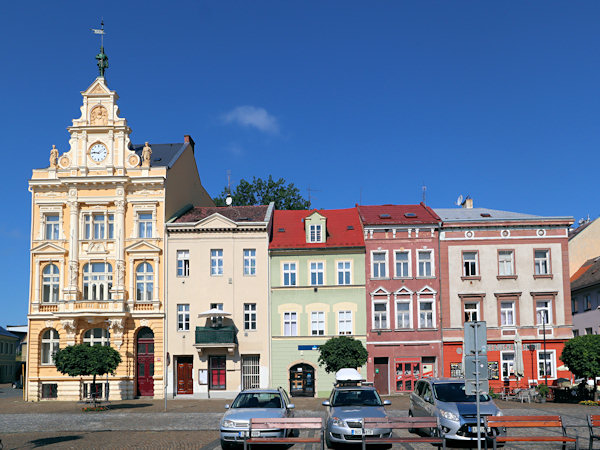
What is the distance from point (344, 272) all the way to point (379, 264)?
2.27 meters

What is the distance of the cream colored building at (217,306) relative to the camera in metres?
43.2

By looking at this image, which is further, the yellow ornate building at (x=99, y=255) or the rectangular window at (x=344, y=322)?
the rectangular window at (x=344, y=322)

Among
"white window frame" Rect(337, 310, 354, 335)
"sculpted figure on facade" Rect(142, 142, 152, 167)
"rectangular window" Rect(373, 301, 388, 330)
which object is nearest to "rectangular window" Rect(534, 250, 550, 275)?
"rectangular window" Rect(373, 301, 388, 330)

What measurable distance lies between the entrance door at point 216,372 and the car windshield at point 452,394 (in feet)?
80.1

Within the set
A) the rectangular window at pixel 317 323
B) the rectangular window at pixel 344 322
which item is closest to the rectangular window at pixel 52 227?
the rectangular window at pixel 317 323

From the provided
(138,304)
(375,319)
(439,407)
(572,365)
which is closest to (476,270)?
(375,319)

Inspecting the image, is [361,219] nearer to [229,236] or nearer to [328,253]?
[328,253]

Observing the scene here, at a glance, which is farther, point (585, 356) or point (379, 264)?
point (379, 264)

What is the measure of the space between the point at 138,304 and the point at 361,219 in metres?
15.2

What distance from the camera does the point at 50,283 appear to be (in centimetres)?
4481

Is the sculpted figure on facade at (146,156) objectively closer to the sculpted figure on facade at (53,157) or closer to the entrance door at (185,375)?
the sculpted figure on facade at (53,157)

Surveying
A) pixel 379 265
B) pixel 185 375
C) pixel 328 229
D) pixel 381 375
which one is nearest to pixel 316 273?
pixel 328 229

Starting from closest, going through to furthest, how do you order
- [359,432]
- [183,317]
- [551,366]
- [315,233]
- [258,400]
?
[359,432], [258,400], [551,366], [183,317], [315,233]

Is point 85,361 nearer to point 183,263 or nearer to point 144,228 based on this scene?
point 183,263
